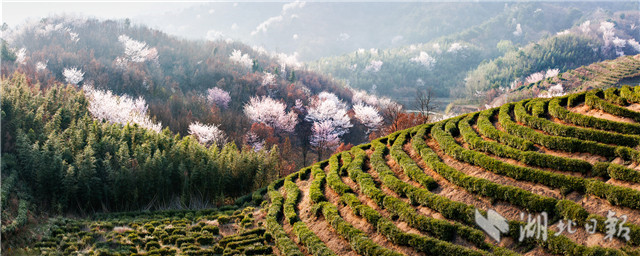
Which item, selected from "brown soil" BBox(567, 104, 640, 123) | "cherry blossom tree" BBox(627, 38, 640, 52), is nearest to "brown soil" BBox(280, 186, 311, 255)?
"brown soil" BBox(567, 104, 640, 123)

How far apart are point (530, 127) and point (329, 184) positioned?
6829mm

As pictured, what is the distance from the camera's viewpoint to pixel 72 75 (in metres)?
62.5

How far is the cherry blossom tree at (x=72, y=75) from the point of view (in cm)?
6147

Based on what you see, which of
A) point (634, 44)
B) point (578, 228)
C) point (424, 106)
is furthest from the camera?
point (634, 44)

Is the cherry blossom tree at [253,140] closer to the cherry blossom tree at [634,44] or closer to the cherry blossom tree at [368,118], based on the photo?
the cherry blossom tree at [368,118]

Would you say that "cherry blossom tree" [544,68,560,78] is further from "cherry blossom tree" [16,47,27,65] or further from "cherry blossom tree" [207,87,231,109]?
"cherry blossom tree" [16,47,27,65]

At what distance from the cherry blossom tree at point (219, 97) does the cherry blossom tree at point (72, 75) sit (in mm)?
17460

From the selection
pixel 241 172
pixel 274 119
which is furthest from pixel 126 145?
pixel 274 119

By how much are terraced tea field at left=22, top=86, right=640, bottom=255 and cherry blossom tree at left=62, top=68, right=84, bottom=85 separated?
51846 mm

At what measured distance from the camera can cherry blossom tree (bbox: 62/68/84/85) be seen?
61.5 meters

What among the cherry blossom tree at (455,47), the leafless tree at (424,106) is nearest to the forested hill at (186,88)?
the leafless tree at (424,106)

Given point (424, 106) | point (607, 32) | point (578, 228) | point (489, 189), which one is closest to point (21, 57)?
point (424, 106)

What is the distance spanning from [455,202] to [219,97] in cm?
6296

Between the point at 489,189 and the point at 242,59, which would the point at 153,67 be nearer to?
the point at 242,59
